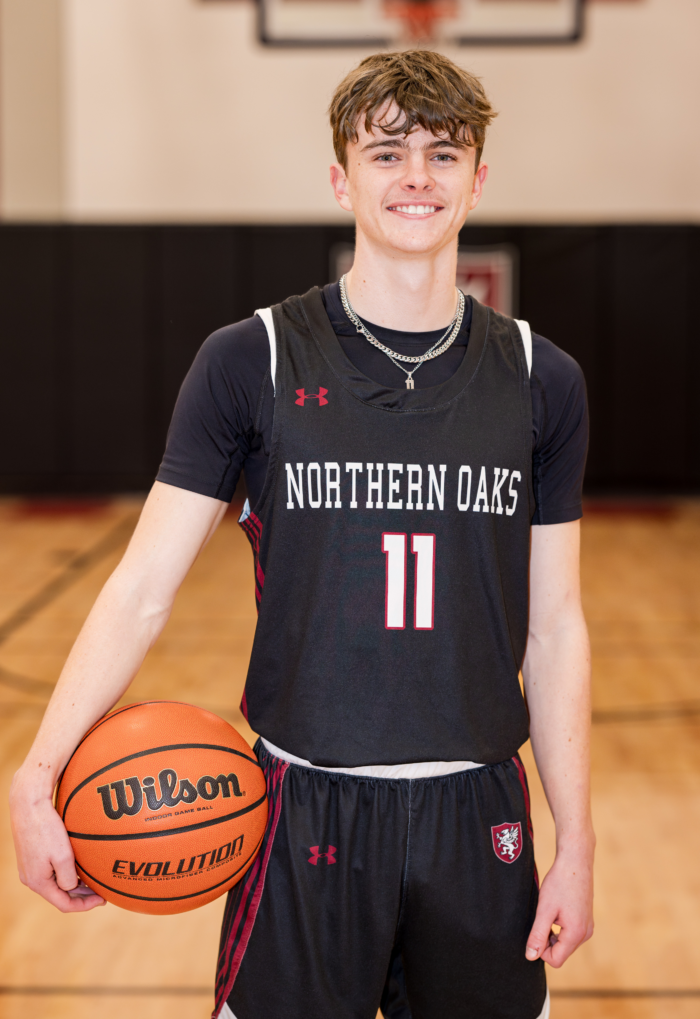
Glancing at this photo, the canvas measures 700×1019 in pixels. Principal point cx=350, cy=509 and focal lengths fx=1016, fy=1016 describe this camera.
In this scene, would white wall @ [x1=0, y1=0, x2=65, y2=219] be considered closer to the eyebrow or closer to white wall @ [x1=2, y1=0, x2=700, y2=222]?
white wall @ [x1=2, y1=0, x2=700, y2=222]

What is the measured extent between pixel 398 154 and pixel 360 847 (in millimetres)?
835

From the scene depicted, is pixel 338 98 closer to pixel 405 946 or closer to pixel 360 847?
pixel 360 847

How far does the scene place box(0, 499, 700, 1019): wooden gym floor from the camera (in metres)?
2.28

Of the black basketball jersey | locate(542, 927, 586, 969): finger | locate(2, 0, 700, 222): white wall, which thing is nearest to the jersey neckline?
the black basketball jersey

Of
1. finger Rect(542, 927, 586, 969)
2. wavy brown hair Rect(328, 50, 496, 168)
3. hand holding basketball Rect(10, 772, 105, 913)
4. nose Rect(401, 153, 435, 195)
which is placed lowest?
finger Rect(542, 927, 586, 969)

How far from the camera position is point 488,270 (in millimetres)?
8023

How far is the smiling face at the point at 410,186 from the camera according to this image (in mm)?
1200

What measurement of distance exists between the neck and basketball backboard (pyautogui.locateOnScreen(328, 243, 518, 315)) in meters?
6.84

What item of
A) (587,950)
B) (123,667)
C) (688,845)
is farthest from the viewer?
(688,845)

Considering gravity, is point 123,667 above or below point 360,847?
above

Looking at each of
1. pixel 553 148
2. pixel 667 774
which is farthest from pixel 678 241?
pixel 667 774

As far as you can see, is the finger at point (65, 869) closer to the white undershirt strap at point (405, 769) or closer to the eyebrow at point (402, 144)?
the white undershirt strap at point (405, 769)

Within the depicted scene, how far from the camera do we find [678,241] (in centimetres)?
797

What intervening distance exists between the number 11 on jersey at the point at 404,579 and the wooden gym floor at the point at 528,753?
142 centimetres
